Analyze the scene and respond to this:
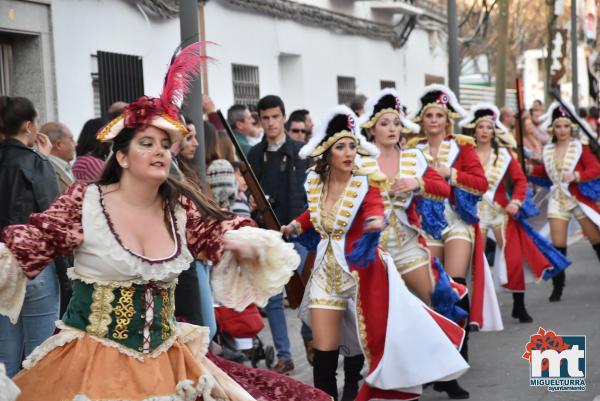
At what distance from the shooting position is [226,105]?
17.2 meters

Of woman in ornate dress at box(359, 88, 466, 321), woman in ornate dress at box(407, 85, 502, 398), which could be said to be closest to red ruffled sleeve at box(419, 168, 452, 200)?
woman in ornate dress at box(359, 88, 466, 321)

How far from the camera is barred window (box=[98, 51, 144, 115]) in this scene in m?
12.0

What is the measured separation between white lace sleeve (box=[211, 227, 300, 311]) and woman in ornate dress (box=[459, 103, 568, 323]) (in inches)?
247

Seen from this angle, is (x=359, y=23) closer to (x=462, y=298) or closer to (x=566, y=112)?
(x=566, y=112)

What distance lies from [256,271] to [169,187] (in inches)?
19.9

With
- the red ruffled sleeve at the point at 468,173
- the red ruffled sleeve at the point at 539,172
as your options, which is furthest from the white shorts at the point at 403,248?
the red ruffled sleeve at the point at 539,172

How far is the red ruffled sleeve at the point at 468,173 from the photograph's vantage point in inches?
369

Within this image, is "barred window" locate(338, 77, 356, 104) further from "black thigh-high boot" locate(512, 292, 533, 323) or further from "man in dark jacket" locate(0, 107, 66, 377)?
"man in dark jacket" locate(0, 107, 66, 377)

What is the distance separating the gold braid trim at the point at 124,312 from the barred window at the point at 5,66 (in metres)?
8.03

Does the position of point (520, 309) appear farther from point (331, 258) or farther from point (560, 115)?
point (331, 258)

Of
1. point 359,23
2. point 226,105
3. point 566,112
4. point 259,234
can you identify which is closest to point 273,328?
point 259,234

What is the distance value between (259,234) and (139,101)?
73 centimetres

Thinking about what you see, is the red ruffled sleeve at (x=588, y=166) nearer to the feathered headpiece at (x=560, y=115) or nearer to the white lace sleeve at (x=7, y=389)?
the feathered headpiece at (x=560, y=115)

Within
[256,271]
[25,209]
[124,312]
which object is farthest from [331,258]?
[124,312]
